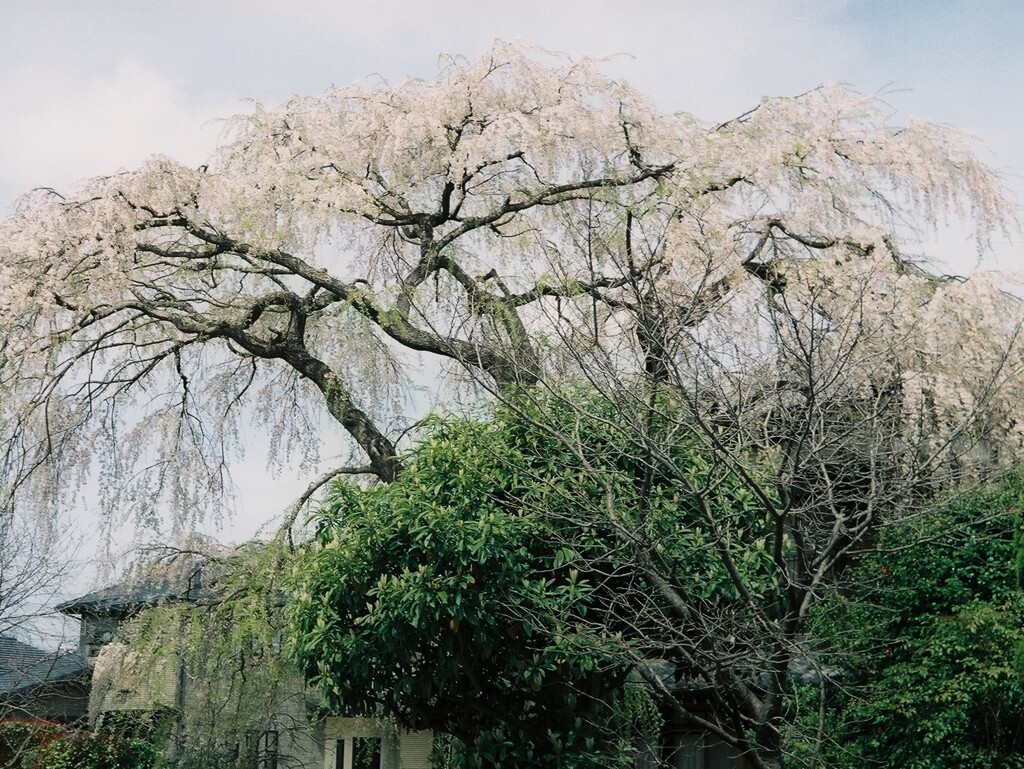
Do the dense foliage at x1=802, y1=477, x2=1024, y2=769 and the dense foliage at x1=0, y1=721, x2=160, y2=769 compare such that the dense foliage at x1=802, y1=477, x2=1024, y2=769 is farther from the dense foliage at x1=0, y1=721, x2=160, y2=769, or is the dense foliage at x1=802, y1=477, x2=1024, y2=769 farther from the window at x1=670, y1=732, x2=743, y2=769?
the dense foliage at x1=0, y1=721, x2=160, y2=769

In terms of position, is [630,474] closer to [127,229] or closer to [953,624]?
[953,624]

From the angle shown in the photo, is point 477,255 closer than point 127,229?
No

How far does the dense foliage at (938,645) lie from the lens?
30.3ft

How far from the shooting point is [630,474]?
9.38m

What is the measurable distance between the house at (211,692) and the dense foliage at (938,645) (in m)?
4.80

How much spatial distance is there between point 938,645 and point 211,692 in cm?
702

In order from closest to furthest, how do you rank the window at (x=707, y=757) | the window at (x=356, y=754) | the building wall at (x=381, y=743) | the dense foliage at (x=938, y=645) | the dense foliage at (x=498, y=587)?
the dense foliage at (x=498, y=587) → the dense foliage at (x=938, y=645) → the window at (x=707, y=757) → the building wall at (x=381, y=743) → the window at (x=356, y=754)

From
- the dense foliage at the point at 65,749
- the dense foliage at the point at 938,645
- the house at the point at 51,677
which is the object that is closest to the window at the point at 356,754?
the dense foliage at the point at 65,749

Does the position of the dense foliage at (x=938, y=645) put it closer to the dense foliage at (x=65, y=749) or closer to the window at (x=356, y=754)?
the window at (x=356, y=754)

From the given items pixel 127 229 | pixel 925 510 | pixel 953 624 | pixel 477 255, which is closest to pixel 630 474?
pixel 925 510

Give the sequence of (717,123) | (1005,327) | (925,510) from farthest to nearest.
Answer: (717,123)
(1005,327)
(925,510)

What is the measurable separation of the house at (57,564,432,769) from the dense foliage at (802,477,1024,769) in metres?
4.80

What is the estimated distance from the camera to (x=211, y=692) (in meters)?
11.7

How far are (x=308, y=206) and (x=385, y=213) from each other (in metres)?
0.87
